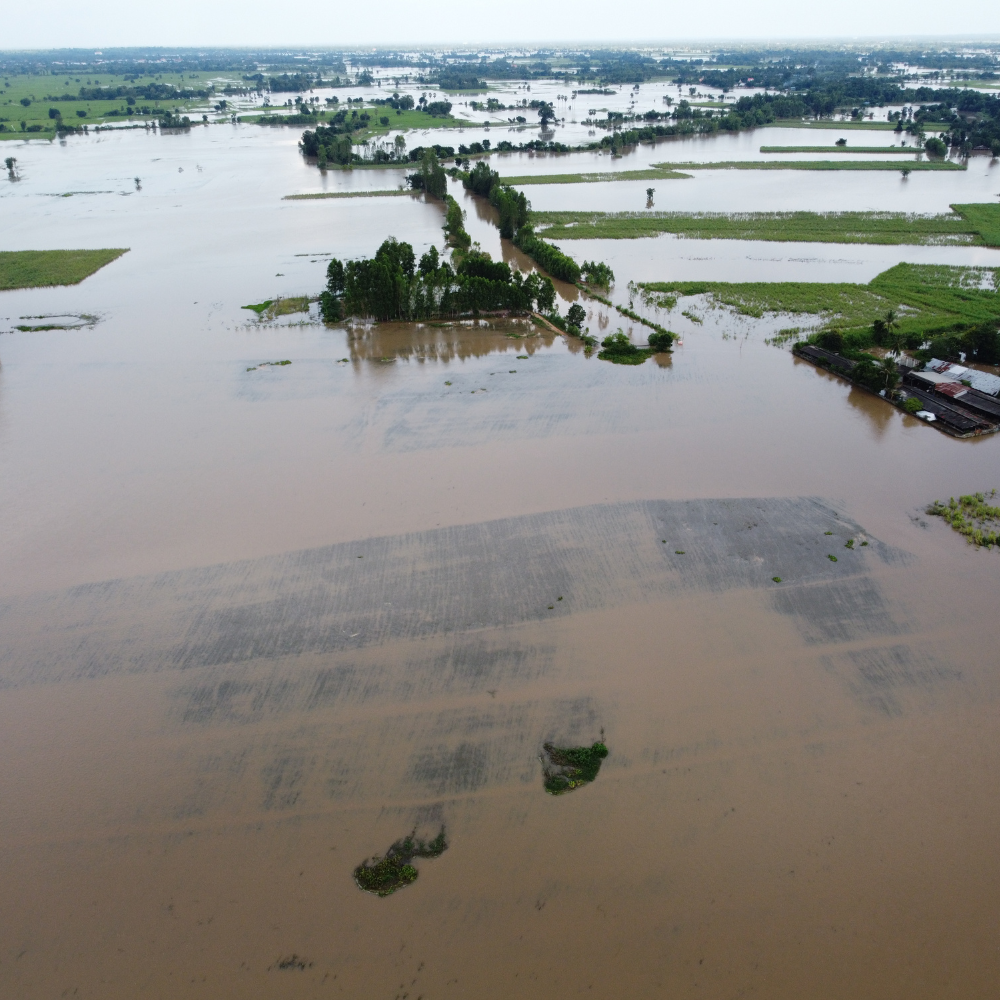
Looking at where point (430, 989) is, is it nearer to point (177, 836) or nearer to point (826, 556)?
point (177, 836)

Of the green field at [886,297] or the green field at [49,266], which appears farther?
the green field at [49,266]

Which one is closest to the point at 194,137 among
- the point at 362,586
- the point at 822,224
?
the point at 822,224

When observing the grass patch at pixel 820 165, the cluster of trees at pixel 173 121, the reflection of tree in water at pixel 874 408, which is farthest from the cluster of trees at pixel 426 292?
the cluster of trees at pixel 173 121

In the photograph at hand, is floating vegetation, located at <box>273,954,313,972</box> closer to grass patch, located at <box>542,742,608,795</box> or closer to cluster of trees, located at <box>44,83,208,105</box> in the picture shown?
grass patch, located at <box>542,742,608,795</box>

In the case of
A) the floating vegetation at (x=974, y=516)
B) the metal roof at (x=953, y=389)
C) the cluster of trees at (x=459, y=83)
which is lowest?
the floating vegetation at (x=974, y=516)

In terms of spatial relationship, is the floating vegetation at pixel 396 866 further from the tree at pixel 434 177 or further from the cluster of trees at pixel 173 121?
the cluster of trees at pixel 173 121
